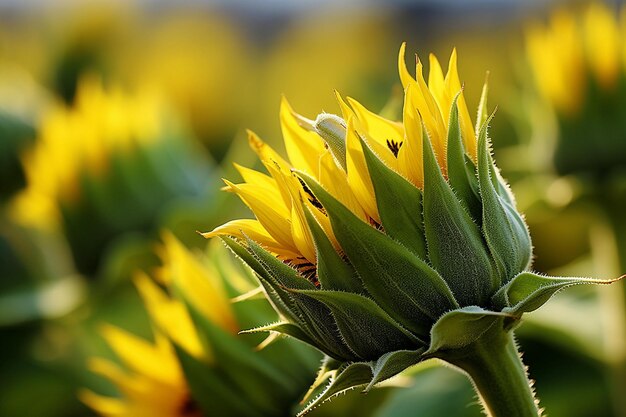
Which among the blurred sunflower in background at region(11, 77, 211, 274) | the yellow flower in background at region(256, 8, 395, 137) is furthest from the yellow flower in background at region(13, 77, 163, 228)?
the yellow flower in background at region(256, 8, 395, 137)

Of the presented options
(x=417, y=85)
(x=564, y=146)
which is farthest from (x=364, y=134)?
(x=564, y=146)

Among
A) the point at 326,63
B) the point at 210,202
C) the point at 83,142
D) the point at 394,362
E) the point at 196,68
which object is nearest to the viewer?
the point at 394,362

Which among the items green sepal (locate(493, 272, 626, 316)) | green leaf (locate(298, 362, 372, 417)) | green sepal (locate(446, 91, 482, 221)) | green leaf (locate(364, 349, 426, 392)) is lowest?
green leaf (locate(298, 362, 372, 417))

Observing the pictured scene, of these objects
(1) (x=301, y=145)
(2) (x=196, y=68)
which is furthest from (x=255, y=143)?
(2) (x=196, y=68)

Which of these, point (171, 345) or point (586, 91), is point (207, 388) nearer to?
point (171, 345)

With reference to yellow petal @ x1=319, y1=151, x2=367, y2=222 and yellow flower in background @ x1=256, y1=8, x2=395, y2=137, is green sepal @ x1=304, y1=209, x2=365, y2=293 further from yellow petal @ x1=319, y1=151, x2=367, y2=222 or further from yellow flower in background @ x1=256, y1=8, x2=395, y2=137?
yellow flower in background @ x1=256, y1=8, x2=395, y2=137

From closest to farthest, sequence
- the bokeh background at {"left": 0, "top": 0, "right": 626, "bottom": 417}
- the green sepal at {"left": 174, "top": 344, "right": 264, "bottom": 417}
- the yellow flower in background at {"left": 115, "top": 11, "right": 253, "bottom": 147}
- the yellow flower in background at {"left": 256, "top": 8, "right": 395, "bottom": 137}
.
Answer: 1. the green sepal at {"left": 174, "top": 344, "right": 264, "bottom": 417}
2. the bokeh background at {"left": 0, "top": 0, "right": 626, "bottom": 417}
3. the yellow flower in background at {"left": 256, "top": 8, "right": 395, "bottom": 137}
4. the yellow flower in background at {"left": 115, "top": 11, "right": 253, "bottom": 147}

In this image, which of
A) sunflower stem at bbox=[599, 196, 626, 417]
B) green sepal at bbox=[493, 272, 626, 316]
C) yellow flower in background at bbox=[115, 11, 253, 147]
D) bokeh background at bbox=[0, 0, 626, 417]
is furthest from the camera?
yellow flower in background at bbox=[115, 11, 253, 147]
